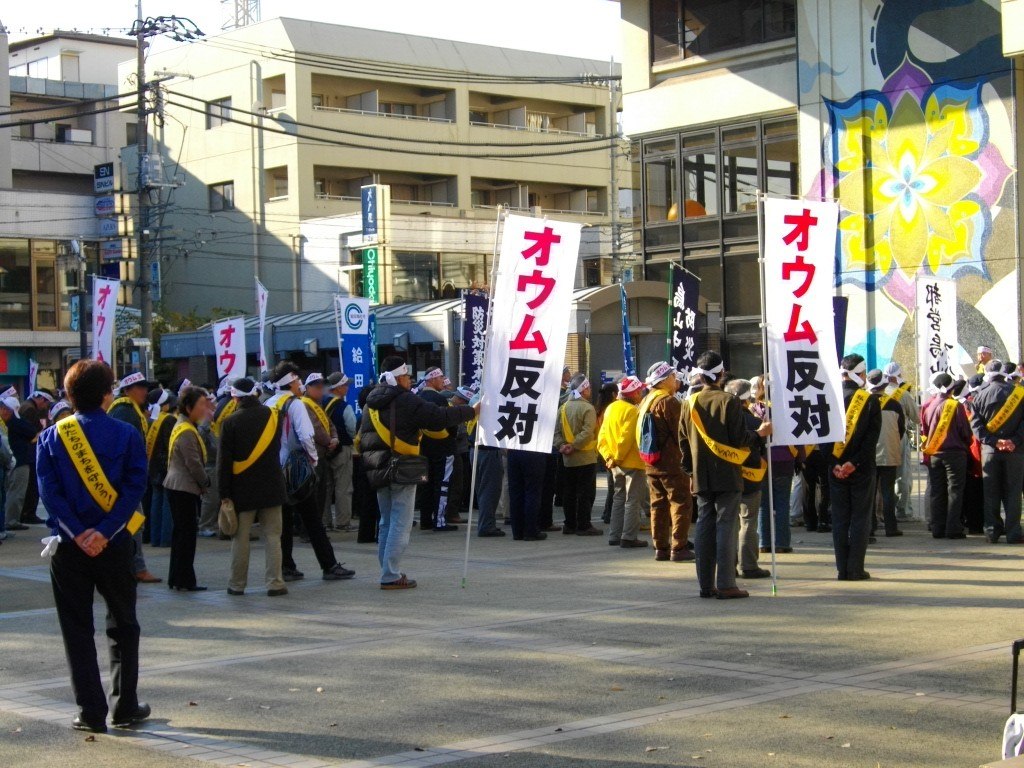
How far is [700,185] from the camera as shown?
1243 inches

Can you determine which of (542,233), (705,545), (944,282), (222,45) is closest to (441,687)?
(705,545)

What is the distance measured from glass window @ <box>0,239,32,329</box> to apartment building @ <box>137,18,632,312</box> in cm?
645

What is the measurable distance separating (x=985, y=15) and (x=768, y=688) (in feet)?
70.2

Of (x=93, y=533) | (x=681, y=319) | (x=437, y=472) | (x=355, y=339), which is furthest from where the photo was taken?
(x=355, y=339)

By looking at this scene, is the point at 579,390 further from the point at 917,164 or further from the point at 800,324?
the point at 917,164

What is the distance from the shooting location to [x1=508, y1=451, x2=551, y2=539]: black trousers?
16078 millimetres

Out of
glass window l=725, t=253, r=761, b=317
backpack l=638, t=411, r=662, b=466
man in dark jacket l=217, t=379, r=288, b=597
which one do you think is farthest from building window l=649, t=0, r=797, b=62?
man in dark jacket l=217, t=379, r=288, b=597

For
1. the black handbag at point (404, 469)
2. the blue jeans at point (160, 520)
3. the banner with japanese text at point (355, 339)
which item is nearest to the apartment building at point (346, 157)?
the banner with japanese text at point (355, 339)

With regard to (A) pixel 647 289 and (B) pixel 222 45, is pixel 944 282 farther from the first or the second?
(B) pixel 222 45

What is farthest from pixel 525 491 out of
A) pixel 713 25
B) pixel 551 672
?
pixel 713 25

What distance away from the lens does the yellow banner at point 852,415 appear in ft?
39.3

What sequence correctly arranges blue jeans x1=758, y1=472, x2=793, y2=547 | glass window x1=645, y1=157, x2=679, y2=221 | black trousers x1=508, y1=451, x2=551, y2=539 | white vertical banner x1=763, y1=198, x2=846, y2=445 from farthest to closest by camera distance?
glass window x1=645, y1=157, x2=679, y2=221
black trousers x1=508, y1=451, x2=551, y2=539
blue jeans x1=758, y1=472, x2=793, y2=547
white vertical banner x1=763, y1=198, x2=846, y2=445

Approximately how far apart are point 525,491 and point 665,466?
9.23 feet

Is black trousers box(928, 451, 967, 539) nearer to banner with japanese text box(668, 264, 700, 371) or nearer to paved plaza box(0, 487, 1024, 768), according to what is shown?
paved plaza box(0, 487, 1024, 768)
